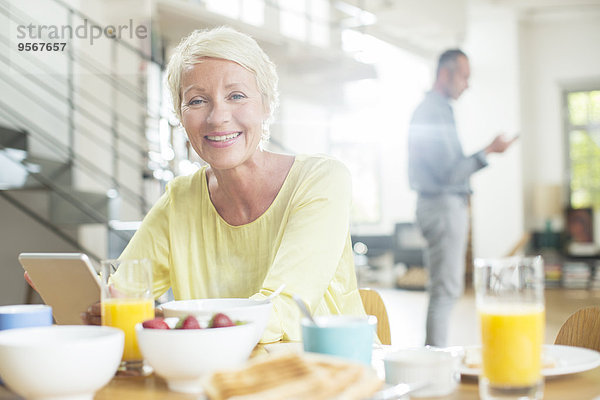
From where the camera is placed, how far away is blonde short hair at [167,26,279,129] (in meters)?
1.39

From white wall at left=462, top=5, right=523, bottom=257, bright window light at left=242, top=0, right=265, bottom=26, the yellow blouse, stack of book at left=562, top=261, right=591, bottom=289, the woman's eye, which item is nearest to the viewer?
the yellow blouse

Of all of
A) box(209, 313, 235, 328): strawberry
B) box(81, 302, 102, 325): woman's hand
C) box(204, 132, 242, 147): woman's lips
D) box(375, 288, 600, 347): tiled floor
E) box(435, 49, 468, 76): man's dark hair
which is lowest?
box(375, 288, 600, 347): tiled floor

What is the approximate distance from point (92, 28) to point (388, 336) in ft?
10.4

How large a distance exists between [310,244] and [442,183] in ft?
6.20

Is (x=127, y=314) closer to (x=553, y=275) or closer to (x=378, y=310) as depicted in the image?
(x=378, y=310)

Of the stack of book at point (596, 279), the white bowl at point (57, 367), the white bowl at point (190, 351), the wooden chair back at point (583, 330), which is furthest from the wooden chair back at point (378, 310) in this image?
the stack of book at point (596, 279)

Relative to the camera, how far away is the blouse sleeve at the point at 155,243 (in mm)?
1489

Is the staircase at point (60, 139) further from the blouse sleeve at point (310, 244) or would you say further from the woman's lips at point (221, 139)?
the blouse sleeve at point (310, 244)

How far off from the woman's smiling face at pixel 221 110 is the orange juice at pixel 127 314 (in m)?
0.57

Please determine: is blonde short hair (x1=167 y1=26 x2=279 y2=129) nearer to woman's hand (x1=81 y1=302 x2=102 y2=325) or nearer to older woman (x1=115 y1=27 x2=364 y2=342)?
older woman (x1=115 y1=27 x2=364 y2=342)

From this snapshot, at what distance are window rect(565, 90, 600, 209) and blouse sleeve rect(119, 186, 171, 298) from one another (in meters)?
7.50

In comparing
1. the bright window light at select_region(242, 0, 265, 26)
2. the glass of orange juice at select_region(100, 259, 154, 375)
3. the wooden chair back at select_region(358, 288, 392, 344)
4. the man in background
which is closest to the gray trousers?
the man in background

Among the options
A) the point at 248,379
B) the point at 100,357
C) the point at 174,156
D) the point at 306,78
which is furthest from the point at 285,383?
the point at 306,78

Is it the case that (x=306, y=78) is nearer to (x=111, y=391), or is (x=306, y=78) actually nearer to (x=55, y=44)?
(x=55, y=44)
